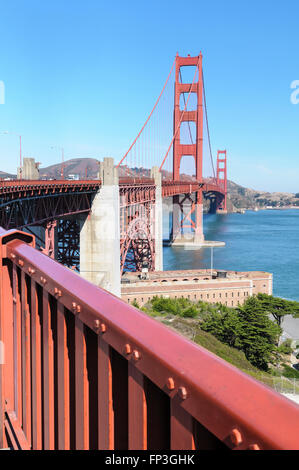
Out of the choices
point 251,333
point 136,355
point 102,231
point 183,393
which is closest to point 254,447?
point 183,393

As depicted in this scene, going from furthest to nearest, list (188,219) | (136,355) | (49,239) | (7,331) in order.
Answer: (188,219)
(49,239)
(7,331)
(136,355)

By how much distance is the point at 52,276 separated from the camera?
1.65 m

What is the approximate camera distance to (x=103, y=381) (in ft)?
4.28

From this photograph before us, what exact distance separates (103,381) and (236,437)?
62 centimetres

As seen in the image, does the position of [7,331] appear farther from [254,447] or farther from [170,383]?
[254,447]

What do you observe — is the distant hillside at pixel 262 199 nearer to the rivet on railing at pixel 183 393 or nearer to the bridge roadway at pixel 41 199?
the bridge roadway at pixel 41 199

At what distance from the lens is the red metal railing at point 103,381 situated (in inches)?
30.5

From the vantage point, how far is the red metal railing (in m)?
0.78

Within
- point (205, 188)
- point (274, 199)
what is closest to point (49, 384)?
point (205, 188)

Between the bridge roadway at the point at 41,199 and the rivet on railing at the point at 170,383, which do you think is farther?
the bridge roadway at the point at 41,199

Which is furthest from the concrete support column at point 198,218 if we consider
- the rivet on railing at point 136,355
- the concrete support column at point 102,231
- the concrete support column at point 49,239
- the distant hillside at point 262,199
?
the distant hillside at point 262,199

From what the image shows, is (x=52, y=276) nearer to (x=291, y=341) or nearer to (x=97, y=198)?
(x=97, y=198)

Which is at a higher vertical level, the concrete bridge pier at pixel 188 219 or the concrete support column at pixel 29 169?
the concrete support column at pixel 29 169

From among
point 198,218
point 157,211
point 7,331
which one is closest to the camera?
point 7,331
